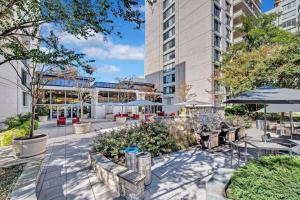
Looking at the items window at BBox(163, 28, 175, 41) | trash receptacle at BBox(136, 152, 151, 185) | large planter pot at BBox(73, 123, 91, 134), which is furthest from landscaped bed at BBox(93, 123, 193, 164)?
window at BBox(163, 28, 175, 41)

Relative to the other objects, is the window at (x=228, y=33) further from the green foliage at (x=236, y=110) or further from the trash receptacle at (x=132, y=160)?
the trash receptacle at (x=132, y=160)

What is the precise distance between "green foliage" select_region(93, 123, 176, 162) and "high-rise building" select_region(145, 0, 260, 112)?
72.7 ft

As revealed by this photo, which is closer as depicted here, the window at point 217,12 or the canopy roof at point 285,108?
the canopy roof at point 285,108

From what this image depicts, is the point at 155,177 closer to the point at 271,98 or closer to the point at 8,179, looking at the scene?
the point at 8,179

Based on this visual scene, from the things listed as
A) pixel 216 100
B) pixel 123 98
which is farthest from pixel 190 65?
pixel 123 98

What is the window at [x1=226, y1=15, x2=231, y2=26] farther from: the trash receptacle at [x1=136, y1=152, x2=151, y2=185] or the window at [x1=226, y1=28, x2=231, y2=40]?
the trash receptacle at [x1=136, y1=152, x2=151, y2=185]

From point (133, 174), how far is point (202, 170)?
8.34ft

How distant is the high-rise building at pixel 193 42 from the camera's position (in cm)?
2873

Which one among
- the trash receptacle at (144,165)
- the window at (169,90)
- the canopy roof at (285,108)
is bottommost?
the trash receptacle at (144,165)

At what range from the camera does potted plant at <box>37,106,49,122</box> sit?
70.0 feet

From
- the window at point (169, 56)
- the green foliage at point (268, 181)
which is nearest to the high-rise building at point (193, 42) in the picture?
the window at point (169, 56)

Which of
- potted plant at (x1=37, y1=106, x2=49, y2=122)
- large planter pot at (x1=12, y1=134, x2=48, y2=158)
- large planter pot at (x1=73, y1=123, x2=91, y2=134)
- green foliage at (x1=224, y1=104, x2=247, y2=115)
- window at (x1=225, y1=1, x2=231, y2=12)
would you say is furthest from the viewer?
window at (x1=225, y1=1, x2=231, y2=12)

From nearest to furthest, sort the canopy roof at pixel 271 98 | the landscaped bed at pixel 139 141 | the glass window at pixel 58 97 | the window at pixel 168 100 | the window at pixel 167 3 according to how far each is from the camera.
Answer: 1. the canopy roof at pixel 271 98
2. the landscaped bed at pixel 139 141
3. the glass window at pixel 58 97
4. the window at pixel 168 100
5. the window at pixel 167 3

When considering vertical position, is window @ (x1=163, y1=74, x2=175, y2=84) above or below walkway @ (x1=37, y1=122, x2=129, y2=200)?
above
